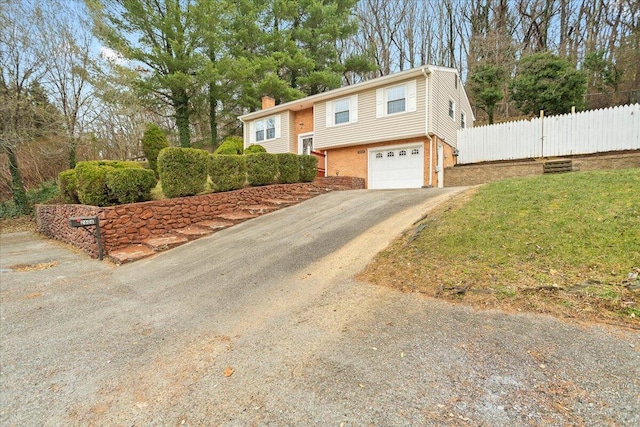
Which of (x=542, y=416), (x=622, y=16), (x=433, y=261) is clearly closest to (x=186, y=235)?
(x=433, y=261)

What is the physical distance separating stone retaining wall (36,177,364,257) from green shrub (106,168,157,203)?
12.4 inches

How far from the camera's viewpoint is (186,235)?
23.1 feet

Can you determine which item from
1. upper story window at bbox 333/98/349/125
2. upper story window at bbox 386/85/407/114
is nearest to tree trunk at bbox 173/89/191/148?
upper story window at bbox 333/98/349/125

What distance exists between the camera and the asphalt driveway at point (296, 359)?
6.31 ft

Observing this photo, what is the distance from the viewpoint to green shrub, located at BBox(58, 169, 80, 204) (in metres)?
8.58

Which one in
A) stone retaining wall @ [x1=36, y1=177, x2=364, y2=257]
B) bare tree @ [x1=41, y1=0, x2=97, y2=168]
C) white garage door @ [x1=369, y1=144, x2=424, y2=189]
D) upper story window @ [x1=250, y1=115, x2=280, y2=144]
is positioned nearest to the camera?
stone retaining wall @ [x1=36, y1=177, x2=364, y2=257]

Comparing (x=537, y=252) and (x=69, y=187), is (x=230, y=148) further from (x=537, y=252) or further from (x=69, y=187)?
(x=537, y=252)

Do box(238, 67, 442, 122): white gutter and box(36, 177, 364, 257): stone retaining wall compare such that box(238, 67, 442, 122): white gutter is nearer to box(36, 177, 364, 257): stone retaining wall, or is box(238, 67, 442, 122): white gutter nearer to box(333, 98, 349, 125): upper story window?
box(333, 98, 349, 125): upper story window

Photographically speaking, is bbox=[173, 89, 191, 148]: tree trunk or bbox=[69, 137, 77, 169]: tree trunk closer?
bbox=[69, 137, 77, 169]: tree trunk

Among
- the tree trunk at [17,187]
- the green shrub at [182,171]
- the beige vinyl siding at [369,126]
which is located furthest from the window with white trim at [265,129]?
the tree trunk at [17,187]

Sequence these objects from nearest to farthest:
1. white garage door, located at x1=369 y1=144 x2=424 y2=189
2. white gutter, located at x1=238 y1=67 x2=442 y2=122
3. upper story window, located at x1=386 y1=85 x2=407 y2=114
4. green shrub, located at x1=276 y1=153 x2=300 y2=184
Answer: green shrub, located at x1=276 y1=153 x2=300 y2=184 → white gutter, located at x1=238 y1=67 x2=442 y2=122 → upper story window, located at x1=386 y1=85 x2=407 y2=114 → white garage door, located at x1=369 y1=144 x2=424 y2=189

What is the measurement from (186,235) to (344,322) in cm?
527

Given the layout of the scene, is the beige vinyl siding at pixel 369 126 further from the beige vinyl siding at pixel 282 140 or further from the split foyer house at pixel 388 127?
the beige vinyl siding at pixel 282 140

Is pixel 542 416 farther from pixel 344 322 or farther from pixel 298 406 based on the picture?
pixel 344 322
